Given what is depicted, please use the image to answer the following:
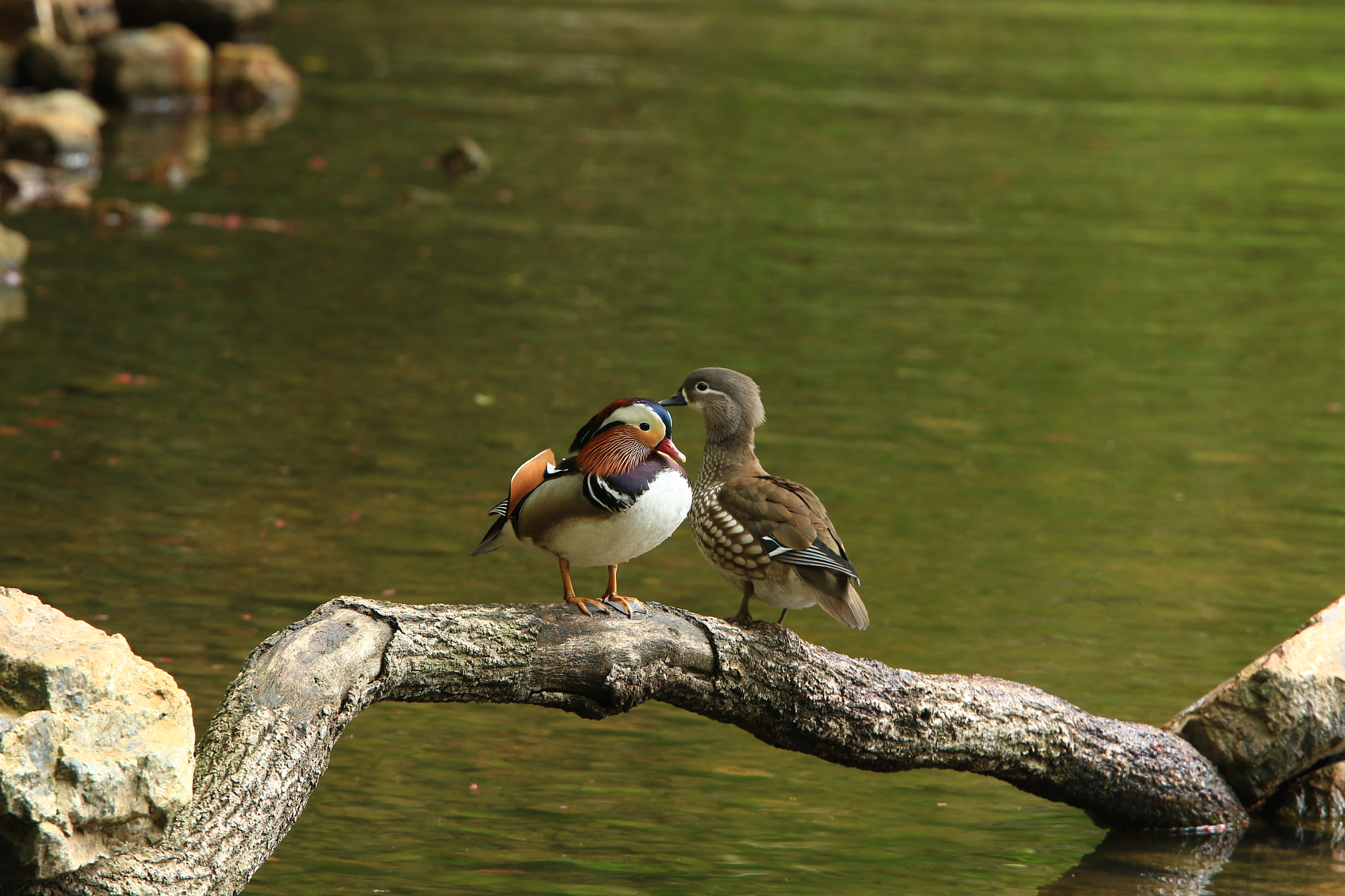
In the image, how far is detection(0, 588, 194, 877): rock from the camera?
4.04 meters

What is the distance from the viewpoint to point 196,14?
23.5m

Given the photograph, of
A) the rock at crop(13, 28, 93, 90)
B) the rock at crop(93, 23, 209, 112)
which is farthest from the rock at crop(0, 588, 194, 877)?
the rock at crop(93, 23, 209, 112)

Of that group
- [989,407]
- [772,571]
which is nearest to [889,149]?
[989,407]

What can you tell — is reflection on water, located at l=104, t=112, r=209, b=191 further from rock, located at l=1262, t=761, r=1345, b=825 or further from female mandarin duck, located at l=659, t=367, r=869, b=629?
rock, located at l=1262, t=761, r=1345, b=825

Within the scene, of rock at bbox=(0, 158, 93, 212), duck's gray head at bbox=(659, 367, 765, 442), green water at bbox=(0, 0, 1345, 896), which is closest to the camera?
duck's gray head at bbox=(659, 367, 765, 442)

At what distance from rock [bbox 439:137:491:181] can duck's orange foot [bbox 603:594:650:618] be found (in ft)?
45.4

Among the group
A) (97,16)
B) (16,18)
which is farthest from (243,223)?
(97,16)

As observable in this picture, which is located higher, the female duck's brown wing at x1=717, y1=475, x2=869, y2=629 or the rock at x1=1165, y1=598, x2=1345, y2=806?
the female duck's brown wing at x1=717, y1=475, x2=869, y2=629

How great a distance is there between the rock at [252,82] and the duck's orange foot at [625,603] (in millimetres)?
17792

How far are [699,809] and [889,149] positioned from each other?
15.6m

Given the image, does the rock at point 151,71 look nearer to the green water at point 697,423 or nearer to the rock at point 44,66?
the rock at point 44,66

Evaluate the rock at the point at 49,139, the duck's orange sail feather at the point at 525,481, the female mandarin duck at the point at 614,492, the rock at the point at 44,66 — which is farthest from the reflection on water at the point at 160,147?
the female mandarin duck at the point at 614,492

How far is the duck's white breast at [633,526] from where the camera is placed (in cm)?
466

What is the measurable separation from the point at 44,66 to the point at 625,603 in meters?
17.4
